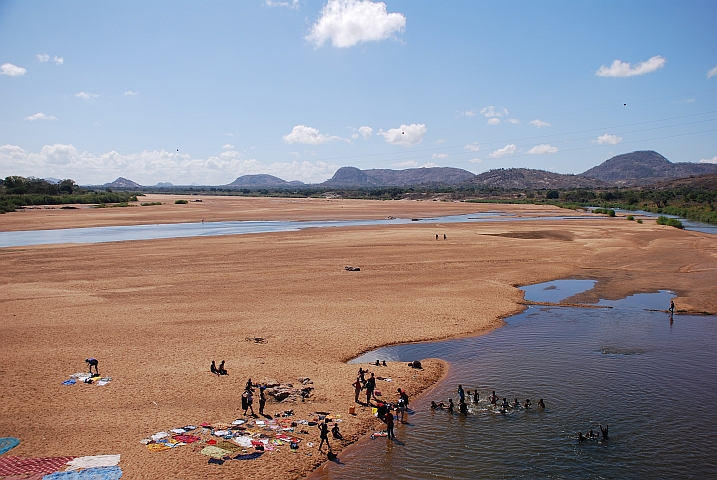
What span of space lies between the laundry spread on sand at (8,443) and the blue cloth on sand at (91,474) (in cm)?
253

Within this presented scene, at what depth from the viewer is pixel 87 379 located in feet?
64.8

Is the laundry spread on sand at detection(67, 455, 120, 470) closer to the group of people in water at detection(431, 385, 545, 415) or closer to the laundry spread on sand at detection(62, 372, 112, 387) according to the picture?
the laundry spread on sand at detection(62, 372, 112, 387)

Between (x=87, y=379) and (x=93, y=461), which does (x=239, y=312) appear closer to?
(x=87, y=379)

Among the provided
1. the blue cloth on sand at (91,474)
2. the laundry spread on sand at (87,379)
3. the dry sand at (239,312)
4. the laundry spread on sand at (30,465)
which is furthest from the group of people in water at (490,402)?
the laundry spread on sand at (87,379)

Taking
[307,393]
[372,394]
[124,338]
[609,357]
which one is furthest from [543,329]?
[124,338]

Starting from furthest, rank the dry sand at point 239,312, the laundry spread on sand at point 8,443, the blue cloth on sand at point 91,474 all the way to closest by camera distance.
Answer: the dry sand at point 239,312 < the laundry spread on sand at point 8,443 < the blue cloth on sand at point 91,474

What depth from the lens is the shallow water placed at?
1452 centimetres

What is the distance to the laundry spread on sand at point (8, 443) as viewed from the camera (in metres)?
14.7

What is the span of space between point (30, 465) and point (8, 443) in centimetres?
188

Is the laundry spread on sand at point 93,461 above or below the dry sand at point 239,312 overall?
below

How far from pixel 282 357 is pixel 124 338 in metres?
8.51

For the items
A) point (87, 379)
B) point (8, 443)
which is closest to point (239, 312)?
point (87, 379)

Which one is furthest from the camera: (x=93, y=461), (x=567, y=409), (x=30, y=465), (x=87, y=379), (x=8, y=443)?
(x=87, y=379)

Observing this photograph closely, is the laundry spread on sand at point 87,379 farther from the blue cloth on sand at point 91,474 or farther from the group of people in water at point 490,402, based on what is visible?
the group of people in water at point 490,402
